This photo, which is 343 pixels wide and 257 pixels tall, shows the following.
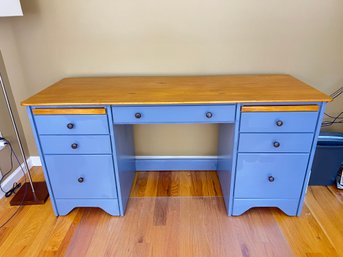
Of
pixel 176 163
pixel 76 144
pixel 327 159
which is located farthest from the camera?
pixel 176 163

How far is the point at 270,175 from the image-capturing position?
59.4 inches

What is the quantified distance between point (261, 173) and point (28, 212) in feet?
5.24

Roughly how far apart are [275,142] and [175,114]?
598mm

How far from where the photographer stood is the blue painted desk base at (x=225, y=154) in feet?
4.47

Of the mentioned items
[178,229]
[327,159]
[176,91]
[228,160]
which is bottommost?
[178,229]

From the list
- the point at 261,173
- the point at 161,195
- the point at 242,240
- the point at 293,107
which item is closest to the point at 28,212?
the point at 161,195

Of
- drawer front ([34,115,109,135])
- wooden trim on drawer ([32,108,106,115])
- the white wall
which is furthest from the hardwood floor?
the white wall

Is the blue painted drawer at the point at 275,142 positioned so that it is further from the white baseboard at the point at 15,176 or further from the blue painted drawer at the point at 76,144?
the white baseboard at the point at 15,176

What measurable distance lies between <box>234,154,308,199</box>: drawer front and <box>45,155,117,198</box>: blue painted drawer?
0.81 meters

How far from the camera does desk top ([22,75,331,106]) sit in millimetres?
1319

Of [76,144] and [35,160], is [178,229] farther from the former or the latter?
[35,160]

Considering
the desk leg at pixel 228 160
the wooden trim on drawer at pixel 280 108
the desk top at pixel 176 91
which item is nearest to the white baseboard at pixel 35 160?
the desk top at pixel 176 91

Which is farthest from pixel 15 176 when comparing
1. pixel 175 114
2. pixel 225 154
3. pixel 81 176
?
pixel 225 154

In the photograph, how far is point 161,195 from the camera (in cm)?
185
